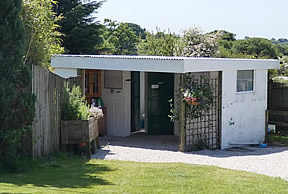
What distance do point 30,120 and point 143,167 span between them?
88.0 inches

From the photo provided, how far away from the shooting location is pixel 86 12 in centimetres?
2728

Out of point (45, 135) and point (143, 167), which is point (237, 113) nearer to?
point (143, 167)

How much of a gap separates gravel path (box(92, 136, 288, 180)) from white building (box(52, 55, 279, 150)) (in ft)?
2.11

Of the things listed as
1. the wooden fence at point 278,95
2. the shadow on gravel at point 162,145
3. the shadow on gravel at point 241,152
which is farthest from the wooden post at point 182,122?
the wooden fence at point 278,95

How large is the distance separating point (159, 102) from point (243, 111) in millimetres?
2628

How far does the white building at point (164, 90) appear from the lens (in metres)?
11.8

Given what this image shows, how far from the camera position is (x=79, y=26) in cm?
2725

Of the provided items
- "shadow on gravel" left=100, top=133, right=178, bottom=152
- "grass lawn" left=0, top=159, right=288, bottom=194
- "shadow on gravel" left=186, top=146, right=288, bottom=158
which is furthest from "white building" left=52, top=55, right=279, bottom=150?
"grass lawn" left=0, top=159, right=288, bottom=194

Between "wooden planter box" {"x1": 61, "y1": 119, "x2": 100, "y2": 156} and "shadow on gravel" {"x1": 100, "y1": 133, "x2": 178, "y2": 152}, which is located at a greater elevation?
"wooden planter box" {"x1": 61, "y1": 119, "x2": 100, "y2": 156}

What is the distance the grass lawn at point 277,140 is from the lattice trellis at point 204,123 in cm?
281

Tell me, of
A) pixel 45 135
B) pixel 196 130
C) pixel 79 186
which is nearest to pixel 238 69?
pixel 196 130

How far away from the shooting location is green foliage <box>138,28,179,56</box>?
27797mm

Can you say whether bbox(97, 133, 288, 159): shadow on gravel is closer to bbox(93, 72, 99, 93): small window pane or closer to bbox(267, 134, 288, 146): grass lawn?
bbox(267, 134, 288, 146): grass lawn

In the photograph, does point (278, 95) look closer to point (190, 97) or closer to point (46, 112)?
point (190, 97)
